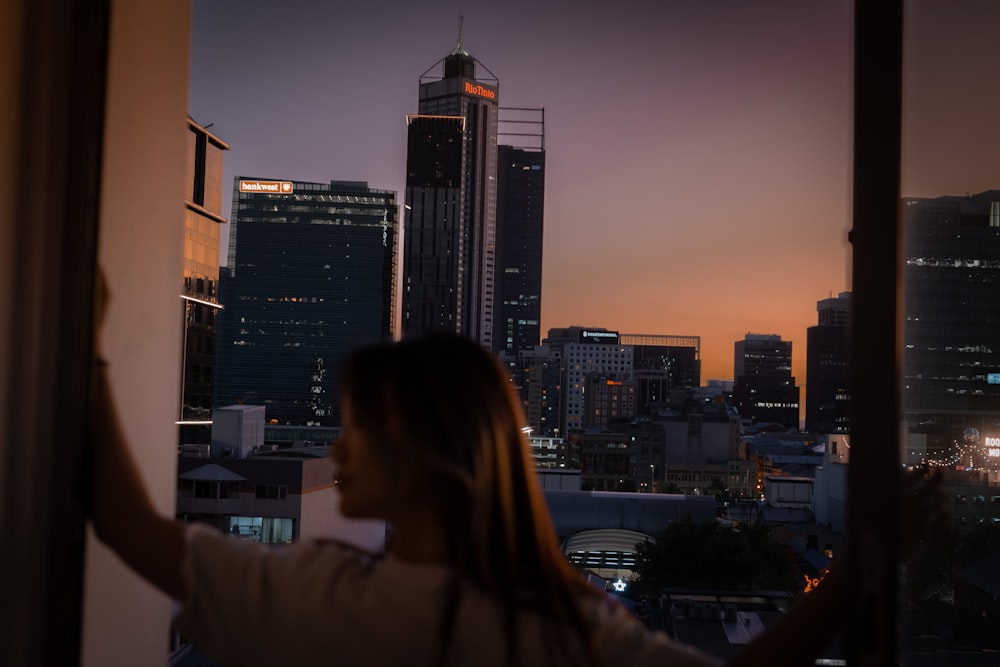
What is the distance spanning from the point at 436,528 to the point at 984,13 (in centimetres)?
250

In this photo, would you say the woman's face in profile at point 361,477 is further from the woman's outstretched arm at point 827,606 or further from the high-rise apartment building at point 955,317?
the high-rise apartment building at point 955,317

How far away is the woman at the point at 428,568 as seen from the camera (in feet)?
1.66

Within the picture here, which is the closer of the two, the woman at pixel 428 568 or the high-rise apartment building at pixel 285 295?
the woman at pixel 428 568

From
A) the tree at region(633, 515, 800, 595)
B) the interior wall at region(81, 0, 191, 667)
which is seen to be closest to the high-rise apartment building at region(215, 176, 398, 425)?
the tree at region(633, 515, 800, 595)

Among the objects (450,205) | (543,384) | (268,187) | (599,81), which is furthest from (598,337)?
(450,205)

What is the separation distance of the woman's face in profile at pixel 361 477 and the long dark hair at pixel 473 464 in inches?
0.5

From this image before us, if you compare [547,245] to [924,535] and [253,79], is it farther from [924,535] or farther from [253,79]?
[924,535]

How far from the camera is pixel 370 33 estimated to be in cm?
793

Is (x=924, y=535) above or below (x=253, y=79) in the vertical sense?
below

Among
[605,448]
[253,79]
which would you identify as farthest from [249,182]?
[253,79]

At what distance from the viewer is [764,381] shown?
3011 cm

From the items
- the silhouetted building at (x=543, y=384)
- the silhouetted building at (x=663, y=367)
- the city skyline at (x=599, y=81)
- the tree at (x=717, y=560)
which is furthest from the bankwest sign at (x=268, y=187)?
the tree at (x=717, y=560)

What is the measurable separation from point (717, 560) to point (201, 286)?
13.1 m

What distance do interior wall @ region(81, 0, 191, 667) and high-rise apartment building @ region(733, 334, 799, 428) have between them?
28653 mm
